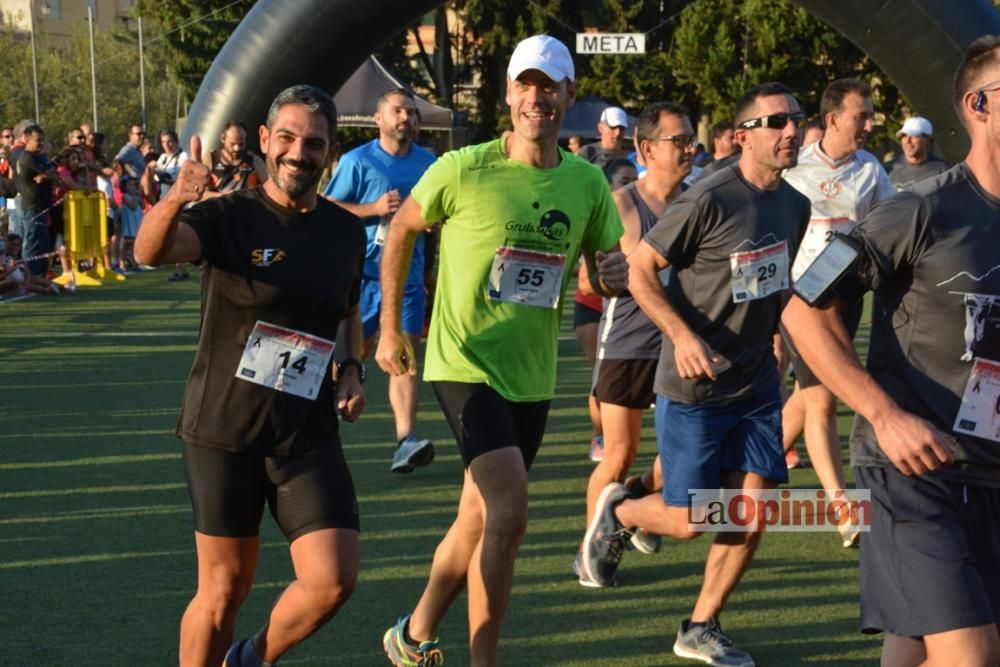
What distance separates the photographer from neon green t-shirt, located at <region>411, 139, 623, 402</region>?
15.5 ft

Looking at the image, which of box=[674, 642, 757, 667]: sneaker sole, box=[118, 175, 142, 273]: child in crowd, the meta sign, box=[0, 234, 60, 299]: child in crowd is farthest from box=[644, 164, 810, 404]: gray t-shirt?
box=[118, 175, 142, 273]: child in crowd

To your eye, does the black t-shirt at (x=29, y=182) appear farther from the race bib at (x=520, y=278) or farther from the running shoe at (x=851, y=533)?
the race bib at (x=520, y=278)

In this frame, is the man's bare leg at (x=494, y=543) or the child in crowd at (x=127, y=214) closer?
the man's bare leg at (x=494, y=543)

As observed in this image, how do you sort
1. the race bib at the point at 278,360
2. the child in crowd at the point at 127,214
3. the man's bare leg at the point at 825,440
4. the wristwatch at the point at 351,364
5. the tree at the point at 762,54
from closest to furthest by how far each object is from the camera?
the race bib at the point at 278,360 → the wristwatch at the point at 351,364 → the man's bare leg at the point at 825,440 → the child in crowd at the point at 127,214 → the tree at the point at 762,54

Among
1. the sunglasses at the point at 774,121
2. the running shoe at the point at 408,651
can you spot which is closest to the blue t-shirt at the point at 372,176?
the sunglasses at the point at 774,121

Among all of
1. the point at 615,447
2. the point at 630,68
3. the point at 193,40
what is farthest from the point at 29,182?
the point at 630,68

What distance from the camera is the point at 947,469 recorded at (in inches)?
132

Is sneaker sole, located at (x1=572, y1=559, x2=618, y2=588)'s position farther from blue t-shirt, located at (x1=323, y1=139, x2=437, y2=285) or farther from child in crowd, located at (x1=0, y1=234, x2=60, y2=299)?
child in crowd, located at (x1=0, y1=234, x2=60, y2=299)

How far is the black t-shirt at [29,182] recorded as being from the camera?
54.5ft

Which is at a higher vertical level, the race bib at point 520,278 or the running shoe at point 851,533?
the race bib at point 520,278

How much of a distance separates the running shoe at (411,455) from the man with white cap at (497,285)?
309 centimetres

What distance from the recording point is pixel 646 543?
6531mm

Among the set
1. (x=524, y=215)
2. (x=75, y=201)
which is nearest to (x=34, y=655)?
(x=524, y=215)

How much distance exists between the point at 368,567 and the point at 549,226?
206 centimetres
